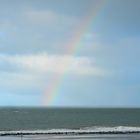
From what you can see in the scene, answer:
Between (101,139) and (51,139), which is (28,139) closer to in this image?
(51,139)

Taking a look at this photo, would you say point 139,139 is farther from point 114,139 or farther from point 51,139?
point 51,139

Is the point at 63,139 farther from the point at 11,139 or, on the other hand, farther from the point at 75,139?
the point at 11,139

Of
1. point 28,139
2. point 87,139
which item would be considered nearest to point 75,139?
point 87,139

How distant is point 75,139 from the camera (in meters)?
63.1

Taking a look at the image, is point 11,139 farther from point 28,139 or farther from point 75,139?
point 75,139

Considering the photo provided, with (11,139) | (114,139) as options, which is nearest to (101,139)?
(114,139)

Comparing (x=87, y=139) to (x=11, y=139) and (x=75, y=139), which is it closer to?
(x=75, y=139)

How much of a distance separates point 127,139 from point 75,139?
6458 mm

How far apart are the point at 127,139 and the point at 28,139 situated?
41.5 feet

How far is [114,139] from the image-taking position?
62.9 meters

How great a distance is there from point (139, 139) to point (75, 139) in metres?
7.92

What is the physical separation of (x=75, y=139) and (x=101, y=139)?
3257mm

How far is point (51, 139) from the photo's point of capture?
211 feet

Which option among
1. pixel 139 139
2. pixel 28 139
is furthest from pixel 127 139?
pixel 28 139
